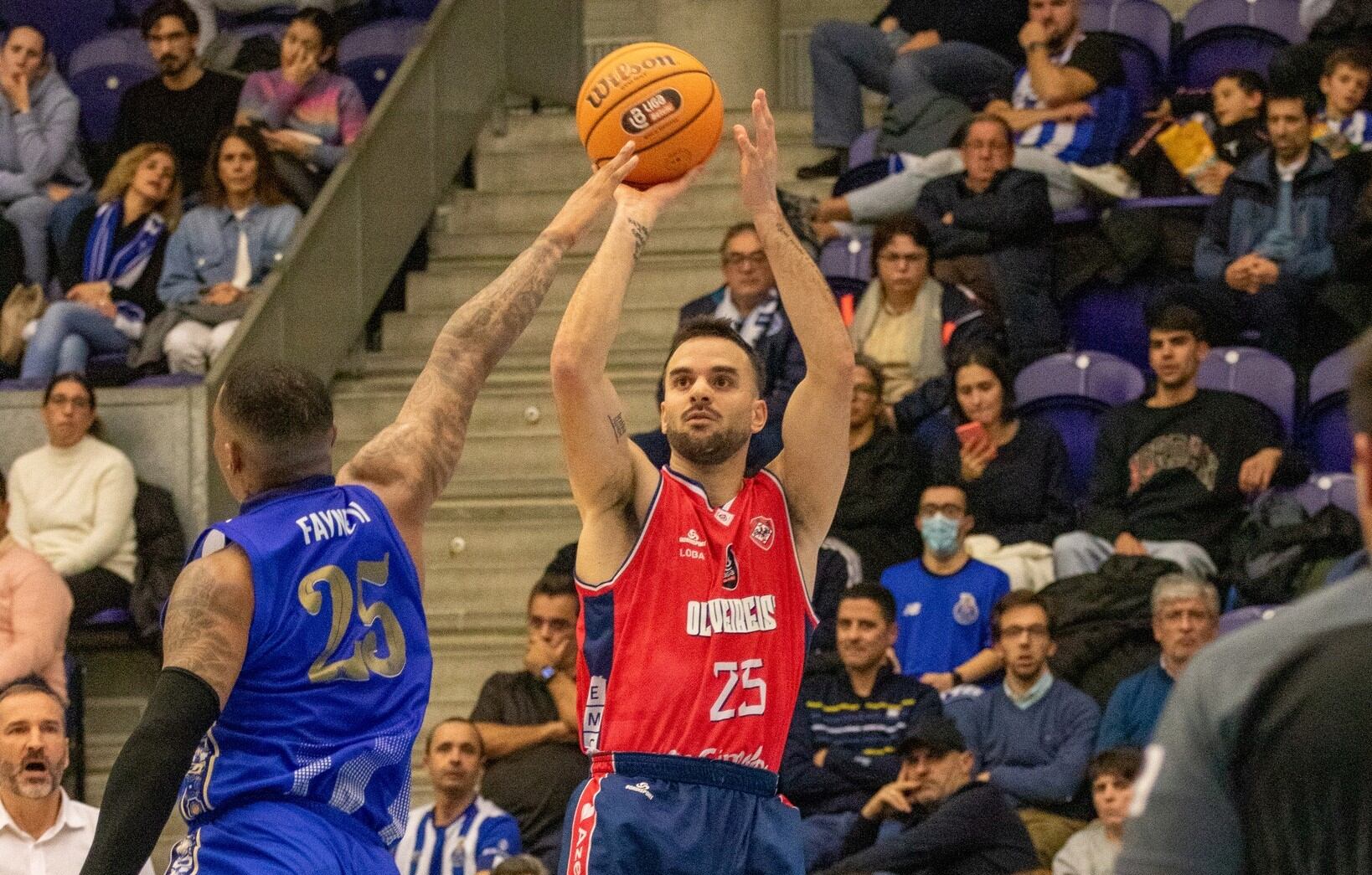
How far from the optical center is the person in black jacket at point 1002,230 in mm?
9625

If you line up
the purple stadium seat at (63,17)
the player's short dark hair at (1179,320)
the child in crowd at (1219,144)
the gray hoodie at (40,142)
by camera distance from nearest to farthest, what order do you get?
the player's short dark hair at (1179,320)
the child in crowd at (1219,144)
the gray hoodie at (40,142)
the purple stadium seat at (63,17)

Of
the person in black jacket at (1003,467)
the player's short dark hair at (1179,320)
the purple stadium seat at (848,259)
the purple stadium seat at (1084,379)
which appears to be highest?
the purple stadium seat at (848,259)

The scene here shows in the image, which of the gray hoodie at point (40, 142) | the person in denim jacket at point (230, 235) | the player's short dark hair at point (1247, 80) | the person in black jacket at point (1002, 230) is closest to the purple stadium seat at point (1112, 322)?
the person in black jacket at point (1002, 230)

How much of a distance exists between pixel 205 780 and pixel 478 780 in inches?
166

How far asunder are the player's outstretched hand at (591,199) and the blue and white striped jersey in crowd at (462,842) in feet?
10.7

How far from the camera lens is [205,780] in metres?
4.00

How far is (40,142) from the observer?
37.7ft

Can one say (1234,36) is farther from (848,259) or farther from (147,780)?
(147,780)

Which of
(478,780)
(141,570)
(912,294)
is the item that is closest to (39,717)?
(478,780)

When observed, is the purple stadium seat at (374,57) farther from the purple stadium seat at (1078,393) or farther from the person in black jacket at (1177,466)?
the person in black jacket at (1177,466)

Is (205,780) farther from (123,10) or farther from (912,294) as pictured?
(123,10)

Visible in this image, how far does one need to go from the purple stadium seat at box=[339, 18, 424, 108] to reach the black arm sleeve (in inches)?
350

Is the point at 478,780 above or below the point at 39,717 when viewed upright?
below

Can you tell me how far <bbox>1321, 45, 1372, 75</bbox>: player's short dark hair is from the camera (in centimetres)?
968
